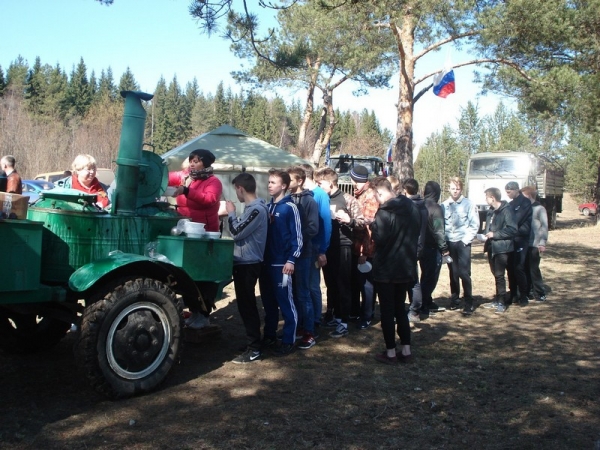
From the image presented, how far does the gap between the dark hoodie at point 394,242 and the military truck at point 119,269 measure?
143 centimetres

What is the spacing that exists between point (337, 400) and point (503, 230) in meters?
4.82

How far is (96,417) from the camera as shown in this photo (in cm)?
421

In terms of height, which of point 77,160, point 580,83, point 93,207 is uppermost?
point 580,83

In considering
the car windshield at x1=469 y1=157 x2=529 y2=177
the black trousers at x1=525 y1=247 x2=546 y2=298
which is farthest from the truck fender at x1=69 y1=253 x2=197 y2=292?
the car windshield at x1=469 y1=157 x2=529 y2=177

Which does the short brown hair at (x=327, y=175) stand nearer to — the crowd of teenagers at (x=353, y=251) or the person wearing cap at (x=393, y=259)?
the crowd of teenagers at (x=353, y=251)

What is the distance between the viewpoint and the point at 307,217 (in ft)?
20.8

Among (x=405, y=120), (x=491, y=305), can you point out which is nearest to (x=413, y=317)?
(x=491, y=305)

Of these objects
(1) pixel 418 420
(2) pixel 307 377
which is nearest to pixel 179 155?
(2) pixel 307 377

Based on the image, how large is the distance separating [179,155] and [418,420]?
1065 cm

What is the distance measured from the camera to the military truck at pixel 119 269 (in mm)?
4234

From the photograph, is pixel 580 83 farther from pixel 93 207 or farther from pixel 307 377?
pixel 93 207

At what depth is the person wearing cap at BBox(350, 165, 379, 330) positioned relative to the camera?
7.14 meters

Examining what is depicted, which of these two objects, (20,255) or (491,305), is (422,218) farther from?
(20,255)

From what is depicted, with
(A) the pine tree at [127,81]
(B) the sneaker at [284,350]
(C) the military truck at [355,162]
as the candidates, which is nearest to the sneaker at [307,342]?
(B) the sneaker at [284,350]
